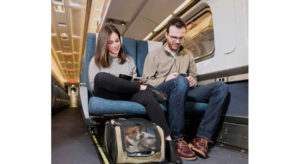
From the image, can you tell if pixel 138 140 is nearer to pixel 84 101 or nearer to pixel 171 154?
pixel 171 154

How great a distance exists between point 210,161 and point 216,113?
0.45 metres

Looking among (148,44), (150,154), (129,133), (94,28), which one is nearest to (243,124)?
(150,154)

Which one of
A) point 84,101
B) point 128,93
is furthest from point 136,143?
point 84,101

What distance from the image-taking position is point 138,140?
1236 mm

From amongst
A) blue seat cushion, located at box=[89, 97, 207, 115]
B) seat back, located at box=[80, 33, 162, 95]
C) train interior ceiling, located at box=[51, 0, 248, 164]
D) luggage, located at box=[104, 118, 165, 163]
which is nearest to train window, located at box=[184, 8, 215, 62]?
train interior ceiling, located at box=[51, 0, 248, 164]

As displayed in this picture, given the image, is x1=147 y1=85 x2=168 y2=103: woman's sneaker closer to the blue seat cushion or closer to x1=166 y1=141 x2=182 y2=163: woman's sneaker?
the blue seat cushion

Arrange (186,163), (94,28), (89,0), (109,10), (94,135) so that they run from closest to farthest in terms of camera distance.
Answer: (186,163) → (94,135) → (109,10) → (89,0) → (94,28)

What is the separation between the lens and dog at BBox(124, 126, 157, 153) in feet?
3.99

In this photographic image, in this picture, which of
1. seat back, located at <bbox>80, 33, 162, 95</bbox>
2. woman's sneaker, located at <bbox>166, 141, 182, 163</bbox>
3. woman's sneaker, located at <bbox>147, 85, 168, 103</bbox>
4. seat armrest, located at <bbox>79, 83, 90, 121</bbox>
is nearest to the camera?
woman's sneaker, located at <bbox>166, 141, 182, 163</bbox>

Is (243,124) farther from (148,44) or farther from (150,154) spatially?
(148,44)

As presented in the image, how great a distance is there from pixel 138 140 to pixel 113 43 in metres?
1.16

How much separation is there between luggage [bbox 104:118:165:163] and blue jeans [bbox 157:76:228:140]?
31 cm

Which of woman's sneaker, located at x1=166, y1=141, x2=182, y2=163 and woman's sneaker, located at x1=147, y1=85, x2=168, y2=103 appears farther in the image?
woman's sneaker, located at x1=147, y1=85, x2=168, y2=103

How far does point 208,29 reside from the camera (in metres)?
2.99
